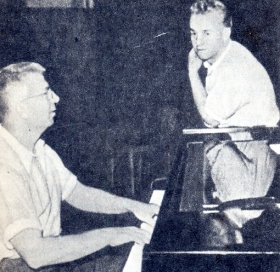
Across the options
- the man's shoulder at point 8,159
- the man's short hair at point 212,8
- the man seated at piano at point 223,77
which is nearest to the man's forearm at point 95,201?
the man's shoulder at point 8,159

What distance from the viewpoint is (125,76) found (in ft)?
6.57

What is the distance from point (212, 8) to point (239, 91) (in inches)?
17.9

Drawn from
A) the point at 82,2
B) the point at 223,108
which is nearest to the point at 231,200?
the point at 223,108

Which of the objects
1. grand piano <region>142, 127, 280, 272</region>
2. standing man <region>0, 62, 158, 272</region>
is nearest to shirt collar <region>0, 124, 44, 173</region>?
standing man <region>0, 62, 158, 272</region>

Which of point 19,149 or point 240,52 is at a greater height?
point 240,52

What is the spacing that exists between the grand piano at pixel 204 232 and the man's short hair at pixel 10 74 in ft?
1.70

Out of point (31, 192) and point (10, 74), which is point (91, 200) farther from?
point (10, 74)

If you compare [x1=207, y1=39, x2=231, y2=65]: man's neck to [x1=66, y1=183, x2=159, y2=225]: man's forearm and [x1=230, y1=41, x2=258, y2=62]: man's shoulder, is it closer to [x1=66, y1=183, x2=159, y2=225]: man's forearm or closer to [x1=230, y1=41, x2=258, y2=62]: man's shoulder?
[x1=230, y1=41, x2=258, y2=62]: man's shoulder

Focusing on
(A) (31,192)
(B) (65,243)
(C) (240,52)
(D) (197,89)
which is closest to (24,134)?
(A) (31,192)

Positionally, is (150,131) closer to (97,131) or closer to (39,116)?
(97,131)

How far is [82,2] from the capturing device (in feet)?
6.21

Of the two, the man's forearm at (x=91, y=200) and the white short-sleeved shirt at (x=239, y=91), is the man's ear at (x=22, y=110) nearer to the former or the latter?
the man's forearm at (x=91, y=200)

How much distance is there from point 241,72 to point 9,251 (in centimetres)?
134

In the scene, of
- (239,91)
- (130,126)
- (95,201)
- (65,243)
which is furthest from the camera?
(130,126)
